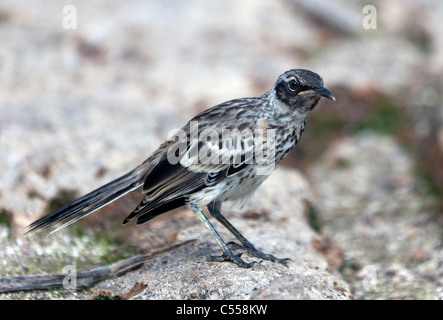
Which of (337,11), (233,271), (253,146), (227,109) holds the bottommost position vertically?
(233,271)

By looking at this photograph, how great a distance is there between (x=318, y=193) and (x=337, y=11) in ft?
17.9

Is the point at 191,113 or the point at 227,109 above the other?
the point at 191,113

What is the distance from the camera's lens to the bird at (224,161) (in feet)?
18.2

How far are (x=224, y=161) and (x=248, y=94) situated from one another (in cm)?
428

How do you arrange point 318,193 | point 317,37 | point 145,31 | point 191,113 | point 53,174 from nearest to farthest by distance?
point 53,174
point 318,193
point 191,113
point 145,31
point 317,37

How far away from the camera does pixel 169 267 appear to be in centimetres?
538

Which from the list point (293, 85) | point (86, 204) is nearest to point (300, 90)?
point (293, 85)

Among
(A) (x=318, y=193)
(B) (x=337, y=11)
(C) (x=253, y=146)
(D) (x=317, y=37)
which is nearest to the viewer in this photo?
(C) (x=253, y=146)

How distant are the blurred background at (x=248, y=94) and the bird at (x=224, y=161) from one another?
1.06 metres

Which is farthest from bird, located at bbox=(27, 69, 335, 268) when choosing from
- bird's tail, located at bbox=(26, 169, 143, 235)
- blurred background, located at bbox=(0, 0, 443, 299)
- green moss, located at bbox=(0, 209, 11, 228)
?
blurred background, located at bbox=(0, 0, 443, 299)

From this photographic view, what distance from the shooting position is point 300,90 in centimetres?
555
